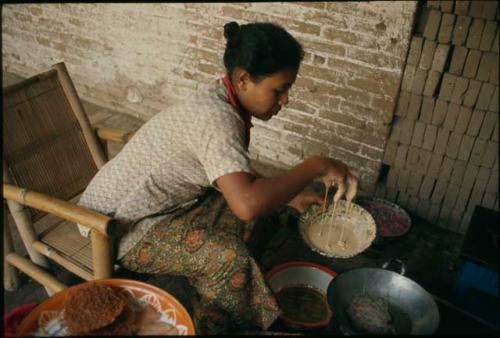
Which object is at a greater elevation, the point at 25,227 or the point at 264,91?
the point at 264,91

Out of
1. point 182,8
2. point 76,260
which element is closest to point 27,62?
point 182,8

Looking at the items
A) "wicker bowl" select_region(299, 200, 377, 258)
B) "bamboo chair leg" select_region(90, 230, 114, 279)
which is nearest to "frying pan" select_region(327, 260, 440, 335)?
"wicker bowl" select_region(299, 200, 377, 258)

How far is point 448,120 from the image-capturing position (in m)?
3.00

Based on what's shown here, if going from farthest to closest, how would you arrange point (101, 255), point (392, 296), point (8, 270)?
point (8, 270)
point (392, 296)
point (101, 255)

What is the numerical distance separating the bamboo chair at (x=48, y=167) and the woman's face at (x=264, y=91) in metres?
0.89

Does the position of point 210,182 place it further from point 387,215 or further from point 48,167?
point 387,215

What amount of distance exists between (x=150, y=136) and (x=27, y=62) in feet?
12.2

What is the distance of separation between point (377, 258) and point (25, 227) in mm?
2130

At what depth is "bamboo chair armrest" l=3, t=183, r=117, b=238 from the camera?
1956 millimetres

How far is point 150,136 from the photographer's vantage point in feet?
7.20

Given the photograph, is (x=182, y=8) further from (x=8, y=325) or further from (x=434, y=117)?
(x=8, y=325)

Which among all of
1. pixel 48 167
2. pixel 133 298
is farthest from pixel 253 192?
pixel 48 167

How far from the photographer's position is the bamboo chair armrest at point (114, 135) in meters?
2.69

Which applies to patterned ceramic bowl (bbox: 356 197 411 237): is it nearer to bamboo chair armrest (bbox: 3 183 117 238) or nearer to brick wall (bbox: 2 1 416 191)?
brick wall (bbox: 2 1 416 191)
